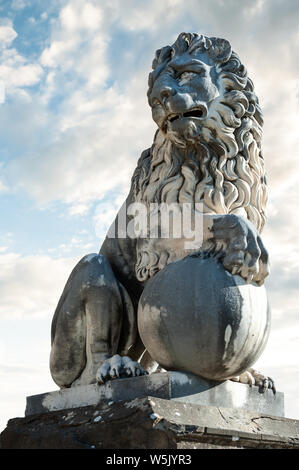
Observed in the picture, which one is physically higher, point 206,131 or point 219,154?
point 206,131

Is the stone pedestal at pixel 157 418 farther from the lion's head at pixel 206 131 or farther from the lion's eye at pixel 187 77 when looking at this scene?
the lion's eye at pixel 187 77

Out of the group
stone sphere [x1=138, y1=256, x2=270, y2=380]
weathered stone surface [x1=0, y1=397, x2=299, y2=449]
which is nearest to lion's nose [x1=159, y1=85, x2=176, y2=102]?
stone sphere [x1=138, y1=256, x2=270, y2=380]

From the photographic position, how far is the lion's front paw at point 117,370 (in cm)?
448

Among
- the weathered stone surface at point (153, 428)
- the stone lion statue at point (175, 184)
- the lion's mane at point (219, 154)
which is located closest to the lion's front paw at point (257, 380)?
the stone lion statue at point (175, 184)

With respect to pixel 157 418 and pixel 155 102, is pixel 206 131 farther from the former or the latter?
pixel 157 418

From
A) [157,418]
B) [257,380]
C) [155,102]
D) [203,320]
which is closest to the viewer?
[157,418]

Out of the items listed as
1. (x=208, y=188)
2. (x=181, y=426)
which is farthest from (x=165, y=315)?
(x=208, y=188)

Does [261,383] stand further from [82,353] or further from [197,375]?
[82,353]

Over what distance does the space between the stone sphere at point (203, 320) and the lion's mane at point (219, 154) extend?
69cm

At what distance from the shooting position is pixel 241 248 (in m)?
4.47

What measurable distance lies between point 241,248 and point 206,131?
1080mm

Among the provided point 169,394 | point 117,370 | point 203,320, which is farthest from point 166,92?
point 169,394

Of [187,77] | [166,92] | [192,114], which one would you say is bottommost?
[192,114]

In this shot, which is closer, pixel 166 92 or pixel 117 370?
pixel 117 370
